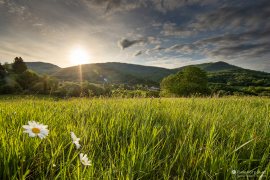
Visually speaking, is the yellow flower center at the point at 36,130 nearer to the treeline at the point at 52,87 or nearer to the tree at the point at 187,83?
the treeline at the point at 52,87

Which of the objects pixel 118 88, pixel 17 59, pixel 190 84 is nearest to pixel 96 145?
pixel 118 88

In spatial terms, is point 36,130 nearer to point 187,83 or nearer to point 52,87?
point 52,87

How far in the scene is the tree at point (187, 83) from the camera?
59.3 metres

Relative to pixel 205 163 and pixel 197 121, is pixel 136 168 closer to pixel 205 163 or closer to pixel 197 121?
pixel 205 163

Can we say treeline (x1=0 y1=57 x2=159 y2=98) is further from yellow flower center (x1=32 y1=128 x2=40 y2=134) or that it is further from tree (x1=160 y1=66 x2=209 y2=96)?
tree (x1=160 y1=66 x2=209 y2=96)

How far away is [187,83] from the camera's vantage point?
204ft

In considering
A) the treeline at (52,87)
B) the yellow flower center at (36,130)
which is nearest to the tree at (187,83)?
the treeline at (52,87)

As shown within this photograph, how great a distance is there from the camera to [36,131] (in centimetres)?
140

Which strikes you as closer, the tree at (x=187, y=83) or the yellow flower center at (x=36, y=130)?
the yellow flower center at (x=36, y=130)

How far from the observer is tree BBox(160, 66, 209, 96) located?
2336 inches

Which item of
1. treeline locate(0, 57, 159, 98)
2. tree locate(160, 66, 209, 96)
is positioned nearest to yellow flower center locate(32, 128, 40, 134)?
treeline locate(0, 57, 159, 98)

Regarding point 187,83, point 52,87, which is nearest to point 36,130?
point 52,87

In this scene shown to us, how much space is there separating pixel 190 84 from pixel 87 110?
58690 mm

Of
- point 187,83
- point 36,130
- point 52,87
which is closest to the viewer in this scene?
point 36,130
